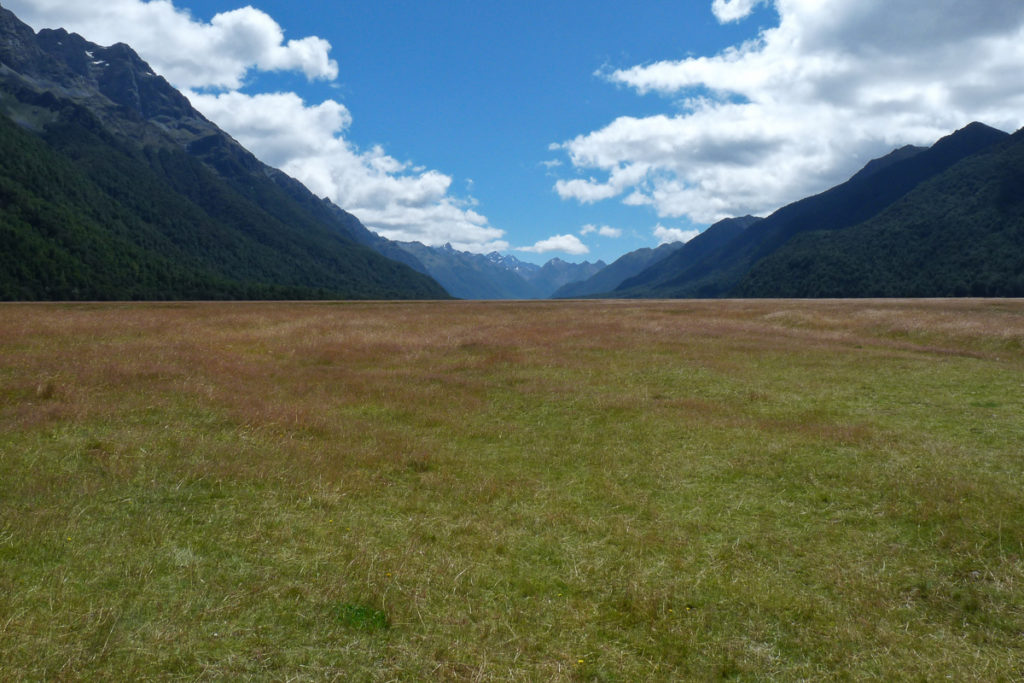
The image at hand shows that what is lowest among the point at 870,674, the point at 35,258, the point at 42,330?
the point at 870,674

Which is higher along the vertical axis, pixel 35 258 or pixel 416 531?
pixel 35 258

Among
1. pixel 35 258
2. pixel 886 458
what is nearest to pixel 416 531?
pixel 886 458

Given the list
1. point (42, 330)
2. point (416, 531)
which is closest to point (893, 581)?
point (416, 531)

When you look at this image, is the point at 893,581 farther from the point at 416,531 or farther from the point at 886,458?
the point at 416,531

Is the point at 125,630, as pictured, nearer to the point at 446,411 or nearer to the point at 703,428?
the point at 446,411

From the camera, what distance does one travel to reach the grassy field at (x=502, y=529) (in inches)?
257

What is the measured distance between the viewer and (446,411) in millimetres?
18781

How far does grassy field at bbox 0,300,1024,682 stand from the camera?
654 centimetres

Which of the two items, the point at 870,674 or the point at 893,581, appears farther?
the point at 893,581

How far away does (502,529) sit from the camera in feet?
32.6

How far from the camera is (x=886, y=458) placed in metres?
13.5

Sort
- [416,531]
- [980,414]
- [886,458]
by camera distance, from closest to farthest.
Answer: [416,531] < [886,458] < [980,414]

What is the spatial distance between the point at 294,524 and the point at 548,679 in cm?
588

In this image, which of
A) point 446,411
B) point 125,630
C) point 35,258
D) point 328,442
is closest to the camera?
point 125,630
